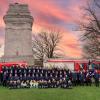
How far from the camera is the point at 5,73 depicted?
37.1 metres

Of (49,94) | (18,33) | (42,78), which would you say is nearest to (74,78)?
(42,78)

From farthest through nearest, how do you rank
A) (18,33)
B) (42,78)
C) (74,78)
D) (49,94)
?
(18,33)
(74,78)
(42,78)
(49,94)

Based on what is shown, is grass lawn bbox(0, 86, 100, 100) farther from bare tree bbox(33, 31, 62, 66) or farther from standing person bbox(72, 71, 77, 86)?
bare tree bbox(33, 31, 62, 66)

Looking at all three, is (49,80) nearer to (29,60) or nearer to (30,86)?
(30,86)

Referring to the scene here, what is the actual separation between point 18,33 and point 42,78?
86.4 feet

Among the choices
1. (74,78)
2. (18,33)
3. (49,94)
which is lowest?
(49,94)

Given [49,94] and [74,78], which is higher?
[74,78]

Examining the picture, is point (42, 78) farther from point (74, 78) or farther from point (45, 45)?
point (45, 45)

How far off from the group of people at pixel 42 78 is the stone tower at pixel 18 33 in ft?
75.0

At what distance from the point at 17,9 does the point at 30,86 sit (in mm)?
26761

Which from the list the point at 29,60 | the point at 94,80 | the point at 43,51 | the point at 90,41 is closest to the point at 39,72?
the point at 94,80

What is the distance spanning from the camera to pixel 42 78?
36.4 meters

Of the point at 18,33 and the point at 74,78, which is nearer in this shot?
the point at 74,78

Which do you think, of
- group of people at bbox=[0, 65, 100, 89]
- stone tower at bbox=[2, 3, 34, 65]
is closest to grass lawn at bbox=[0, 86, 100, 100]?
group of people at bbox=[0, 65, 100, 89]
